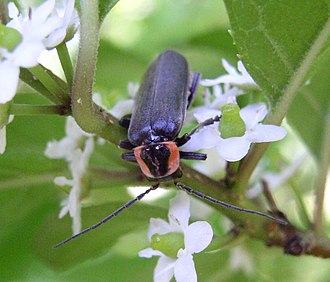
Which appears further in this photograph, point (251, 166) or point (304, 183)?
point (304, 183)

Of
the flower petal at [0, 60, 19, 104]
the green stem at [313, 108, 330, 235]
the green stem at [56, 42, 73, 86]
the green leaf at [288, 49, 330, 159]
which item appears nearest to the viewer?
the flower petal at [0, 60, 19, 104]

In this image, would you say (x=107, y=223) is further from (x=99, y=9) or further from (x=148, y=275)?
(x=99, y=9)

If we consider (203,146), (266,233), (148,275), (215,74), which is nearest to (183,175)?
(203,146)

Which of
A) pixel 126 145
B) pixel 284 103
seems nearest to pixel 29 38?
pixel 126 145

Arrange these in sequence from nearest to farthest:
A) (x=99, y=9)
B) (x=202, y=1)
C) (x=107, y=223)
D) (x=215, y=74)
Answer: (x=99, y=9)
(x=107, y=223)
(x=215, y=74)
(x=202, y=1)

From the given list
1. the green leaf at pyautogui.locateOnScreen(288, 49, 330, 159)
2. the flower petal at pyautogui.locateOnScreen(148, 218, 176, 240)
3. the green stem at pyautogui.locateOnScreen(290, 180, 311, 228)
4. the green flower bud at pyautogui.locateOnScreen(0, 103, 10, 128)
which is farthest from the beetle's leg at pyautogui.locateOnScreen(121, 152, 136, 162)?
the green leaf at pyautogui.locateOnScreen(288, 49, 330, 159)

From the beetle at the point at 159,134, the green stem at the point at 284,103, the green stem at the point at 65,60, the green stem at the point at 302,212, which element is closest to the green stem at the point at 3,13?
the green stem at the point at 65,60

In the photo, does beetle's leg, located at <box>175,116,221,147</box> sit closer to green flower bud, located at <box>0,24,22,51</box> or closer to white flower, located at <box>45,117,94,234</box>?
white flower, located at <box>45,117,94,234</box>
